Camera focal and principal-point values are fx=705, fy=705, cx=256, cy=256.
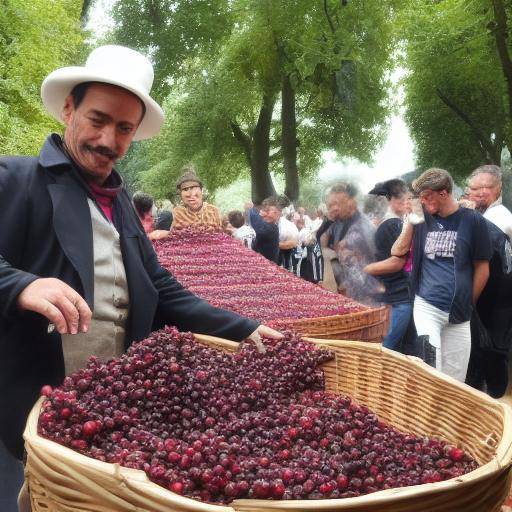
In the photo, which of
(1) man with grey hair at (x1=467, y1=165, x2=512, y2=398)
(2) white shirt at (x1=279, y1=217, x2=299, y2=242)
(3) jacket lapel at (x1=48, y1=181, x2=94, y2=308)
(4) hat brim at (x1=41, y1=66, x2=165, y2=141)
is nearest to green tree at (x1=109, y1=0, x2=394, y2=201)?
(2) white shirt at (x1=279, y1=217, x2=299, y2=242)

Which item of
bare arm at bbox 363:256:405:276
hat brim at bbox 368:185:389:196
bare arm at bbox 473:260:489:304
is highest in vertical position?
hat brim at bbox 368:185:389:196

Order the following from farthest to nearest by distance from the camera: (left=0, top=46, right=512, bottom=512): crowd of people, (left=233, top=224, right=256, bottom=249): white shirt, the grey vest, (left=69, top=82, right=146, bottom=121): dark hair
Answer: (left=233, top=224, right=256, bottom=249): white shirt → (left=69, top=82, right=146, bottom=121): dark hair → the grey vest → (left=0, top=46, right=512, bottom=512): crowd of people

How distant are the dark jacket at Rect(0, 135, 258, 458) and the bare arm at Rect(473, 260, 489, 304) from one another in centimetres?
330

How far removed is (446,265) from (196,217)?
3058 millimetres

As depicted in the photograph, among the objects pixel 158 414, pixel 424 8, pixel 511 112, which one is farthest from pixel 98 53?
pixel 424 8

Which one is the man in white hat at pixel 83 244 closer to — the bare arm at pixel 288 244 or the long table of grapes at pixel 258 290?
the long table of grapes at pixel 258 290

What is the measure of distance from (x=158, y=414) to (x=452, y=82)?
2386 cm

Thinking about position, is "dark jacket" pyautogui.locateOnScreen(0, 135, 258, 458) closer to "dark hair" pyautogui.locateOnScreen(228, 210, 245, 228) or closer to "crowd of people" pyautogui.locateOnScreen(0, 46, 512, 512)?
"crowd of people" pyautogui.locateOnScreen(0, 46, 512, 512)

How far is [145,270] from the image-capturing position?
2492mm

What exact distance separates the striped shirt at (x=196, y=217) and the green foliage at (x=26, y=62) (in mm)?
10479

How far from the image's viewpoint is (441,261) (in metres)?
5.10

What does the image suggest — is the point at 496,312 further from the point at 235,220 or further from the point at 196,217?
the point at 235,220

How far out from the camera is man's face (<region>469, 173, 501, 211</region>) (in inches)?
229

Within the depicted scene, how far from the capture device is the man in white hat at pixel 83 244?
2.11 m
